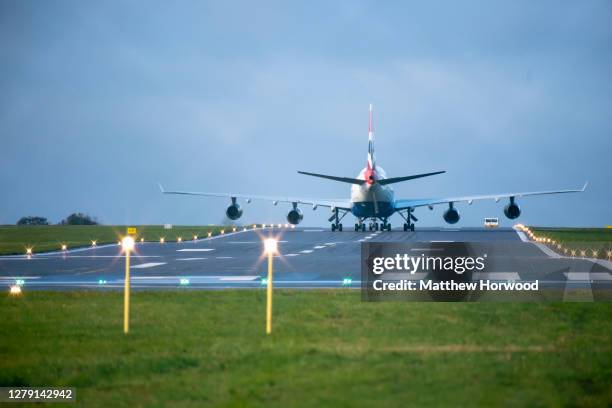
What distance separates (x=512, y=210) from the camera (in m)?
75.1

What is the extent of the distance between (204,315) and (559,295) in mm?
9852

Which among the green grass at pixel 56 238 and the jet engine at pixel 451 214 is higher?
the jet engine at pixel 451 214

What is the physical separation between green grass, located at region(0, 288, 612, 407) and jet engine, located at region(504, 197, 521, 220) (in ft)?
184

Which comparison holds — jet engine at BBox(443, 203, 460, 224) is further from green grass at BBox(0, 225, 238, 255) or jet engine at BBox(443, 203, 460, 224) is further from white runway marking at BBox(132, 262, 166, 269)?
white runway marking at BBox(132, 262, 166, 269)

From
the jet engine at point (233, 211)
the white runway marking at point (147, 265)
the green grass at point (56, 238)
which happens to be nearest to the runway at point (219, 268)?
the white runway marking at point (147, 265)

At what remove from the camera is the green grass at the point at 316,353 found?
36.0 feet

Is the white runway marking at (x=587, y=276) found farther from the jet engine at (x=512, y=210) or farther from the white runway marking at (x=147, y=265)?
the jet engine at (x=512, y=210)

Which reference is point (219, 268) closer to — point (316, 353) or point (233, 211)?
point (316, 353)

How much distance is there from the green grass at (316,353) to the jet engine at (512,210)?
56.0m

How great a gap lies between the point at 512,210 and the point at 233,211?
80.6ft

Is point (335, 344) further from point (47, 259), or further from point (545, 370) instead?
point (47, 259)

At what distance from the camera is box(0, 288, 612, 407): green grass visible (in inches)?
432

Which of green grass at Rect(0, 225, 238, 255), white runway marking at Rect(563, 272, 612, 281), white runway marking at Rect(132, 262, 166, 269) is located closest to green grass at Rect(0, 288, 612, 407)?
white runway marking at Rect(563, 272, 612, 281)

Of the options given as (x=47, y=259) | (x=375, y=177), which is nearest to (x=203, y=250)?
(x=47, y=259)
